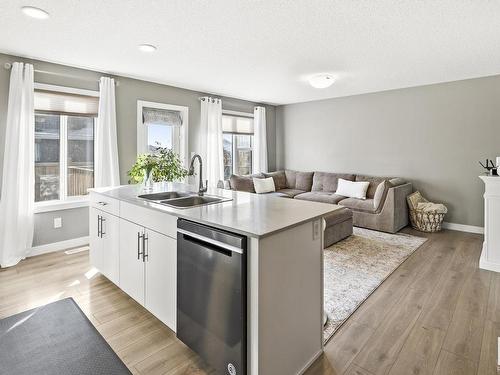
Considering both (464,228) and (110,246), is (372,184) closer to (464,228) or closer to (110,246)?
(464,228)

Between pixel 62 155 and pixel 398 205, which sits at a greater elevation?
pixel 62 155

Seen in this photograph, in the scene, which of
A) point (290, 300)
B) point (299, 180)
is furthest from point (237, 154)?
point (290, 300)

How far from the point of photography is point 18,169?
3.51 meters

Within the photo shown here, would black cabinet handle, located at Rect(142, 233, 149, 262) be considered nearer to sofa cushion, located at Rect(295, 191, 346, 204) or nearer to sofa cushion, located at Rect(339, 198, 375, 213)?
sofa cushion, located at Rect(295, 191, 346, 204)

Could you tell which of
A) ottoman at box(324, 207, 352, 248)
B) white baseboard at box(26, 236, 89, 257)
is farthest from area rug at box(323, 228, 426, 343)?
white baseboard at box(26, 236, 89, 257)

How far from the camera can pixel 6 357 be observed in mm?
1887

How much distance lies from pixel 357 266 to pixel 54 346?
293 centimetres

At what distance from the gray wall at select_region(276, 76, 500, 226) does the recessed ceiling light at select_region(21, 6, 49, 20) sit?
5188 millimetres

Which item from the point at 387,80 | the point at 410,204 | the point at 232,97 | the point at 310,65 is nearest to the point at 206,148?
the point at 232,97

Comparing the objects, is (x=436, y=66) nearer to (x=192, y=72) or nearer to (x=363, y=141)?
(x=363, y=141)

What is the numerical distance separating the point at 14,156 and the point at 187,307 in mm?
3128

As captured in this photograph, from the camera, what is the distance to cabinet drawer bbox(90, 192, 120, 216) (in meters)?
2.63

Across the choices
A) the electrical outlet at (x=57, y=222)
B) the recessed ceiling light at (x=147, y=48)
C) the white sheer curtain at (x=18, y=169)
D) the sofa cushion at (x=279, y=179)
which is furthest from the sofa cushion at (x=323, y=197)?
the white sheer curtain at (x=18, y=169)

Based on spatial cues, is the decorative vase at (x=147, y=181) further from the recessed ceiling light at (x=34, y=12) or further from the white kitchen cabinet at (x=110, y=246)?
the recessed ceiling light at (x=34, y=12)
